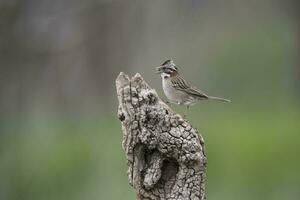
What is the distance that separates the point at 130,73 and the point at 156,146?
174 inches

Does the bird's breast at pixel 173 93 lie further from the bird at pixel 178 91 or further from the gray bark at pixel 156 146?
the gray bark at pixel 156 146

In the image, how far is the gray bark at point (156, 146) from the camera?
2904 millimetres

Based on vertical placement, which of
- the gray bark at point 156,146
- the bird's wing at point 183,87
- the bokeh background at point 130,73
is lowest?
A: the gray bark at point 156,146

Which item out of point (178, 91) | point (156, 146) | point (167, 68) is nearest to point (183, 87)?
point (178, 91)

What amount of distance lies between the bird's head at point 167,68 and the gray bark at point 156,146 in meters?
0.59

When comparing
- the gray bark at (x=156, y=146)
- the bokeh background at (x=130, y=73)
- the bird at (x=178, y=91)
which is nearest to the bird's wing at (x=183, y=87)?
the bird at (x=178, y=91)
